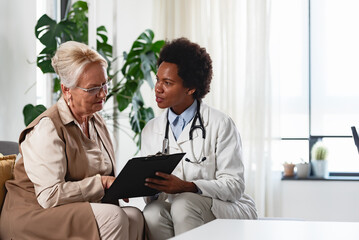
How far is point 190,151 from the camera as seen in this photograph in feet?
8.48

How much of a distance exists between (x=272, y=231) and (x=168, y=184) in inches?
27.5

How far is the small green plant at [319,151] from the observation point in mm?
5129

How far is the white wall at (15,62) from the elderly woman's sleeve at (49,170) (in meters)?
2.01

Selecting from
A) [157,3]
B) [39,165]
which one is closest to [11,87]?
[157,3]

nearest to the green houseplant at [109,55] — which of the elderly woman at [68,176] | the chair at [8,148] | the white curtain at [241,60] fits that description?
the white curtain at [241,60]

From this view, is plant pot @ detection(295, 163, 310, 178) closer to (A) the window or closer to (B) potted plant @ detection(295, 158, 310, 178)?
(B) potted plant @ detection(295, 158, 310, 178)

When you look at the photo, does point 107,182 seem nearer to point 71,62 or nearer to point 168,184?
point 168,184

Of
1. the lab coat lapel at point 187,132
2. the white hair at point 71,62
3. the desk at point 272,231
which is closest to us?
the desk at point 272,231

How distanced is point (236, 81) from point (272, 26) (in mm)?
606

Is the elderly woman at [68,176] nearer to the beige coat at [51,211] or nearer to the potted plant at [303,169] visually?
the beige coat at [51,211]

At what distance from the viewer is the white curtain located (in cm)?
515

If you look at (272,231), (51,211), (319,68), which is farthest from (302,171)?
(272,231)

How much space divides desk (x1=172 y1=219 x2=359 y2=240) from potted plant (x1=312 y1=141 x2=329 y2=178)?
333 cm

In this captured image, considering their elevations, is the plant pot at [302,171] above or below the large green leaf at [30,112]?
below
